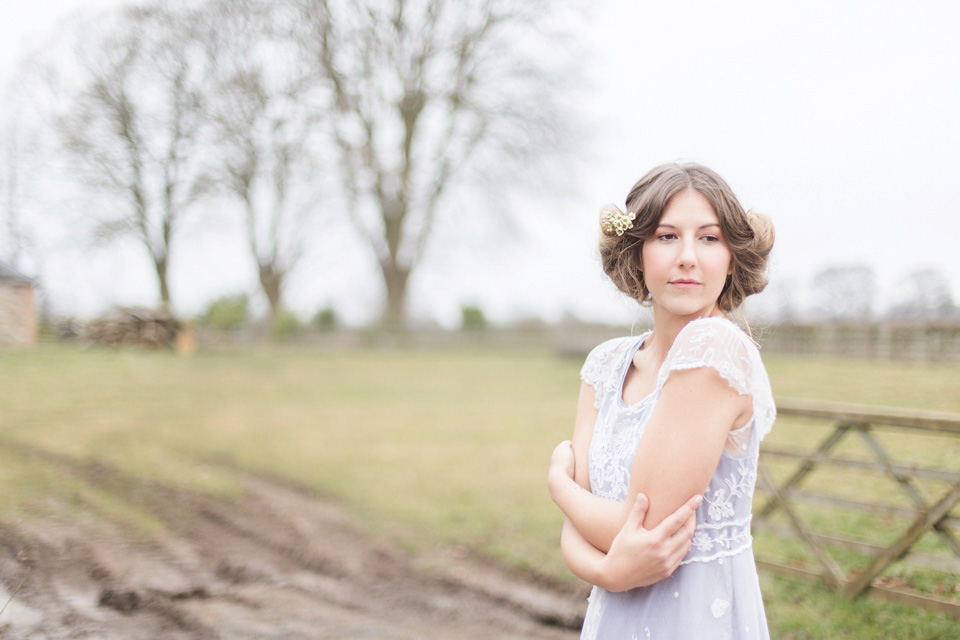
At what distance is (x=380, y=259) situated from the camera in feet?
67.9

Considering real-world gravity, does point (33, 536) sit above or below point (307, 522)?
above

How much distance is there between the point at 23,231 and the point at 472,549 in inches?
171

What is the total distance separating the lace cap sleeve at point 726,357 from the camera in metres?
1.31

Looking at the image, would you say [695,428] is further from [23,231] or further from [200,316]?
[200,316]

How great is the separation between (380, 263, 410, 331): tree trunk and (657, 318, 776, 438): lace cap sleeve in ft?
64.4

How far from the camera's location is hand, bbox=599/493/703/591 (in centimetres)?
132

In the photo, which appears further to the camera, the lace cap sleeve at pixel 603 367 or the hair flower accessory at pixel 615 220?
the lace cap sleeve at pixel 603 367

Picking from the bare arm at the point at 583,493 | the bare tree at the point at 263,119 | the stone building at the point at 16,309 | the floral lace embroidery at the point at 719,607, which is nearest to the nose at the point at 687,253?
the bare arm at the point at 583,493

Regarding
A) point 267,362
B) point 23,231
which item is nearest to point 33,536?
point 23,231

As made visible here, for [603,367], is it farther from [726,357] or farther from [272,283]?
[272,283]

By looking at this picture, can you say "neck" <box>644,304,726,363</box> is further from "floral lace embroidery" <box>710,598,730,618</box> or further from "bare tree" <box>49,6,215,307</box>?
"bare tree" <box>49,6,215,307</box>

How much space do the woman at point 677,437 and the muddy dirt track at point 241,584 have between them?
2627mm

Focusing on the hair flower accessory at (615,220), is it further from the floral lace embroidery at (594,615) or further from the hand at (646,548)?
the floral lace embroidery at (594,615)

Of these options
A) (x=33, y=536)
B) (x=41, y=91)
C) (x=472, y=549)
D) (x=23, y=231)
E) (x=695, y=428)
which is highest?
(x=41, y=91)
